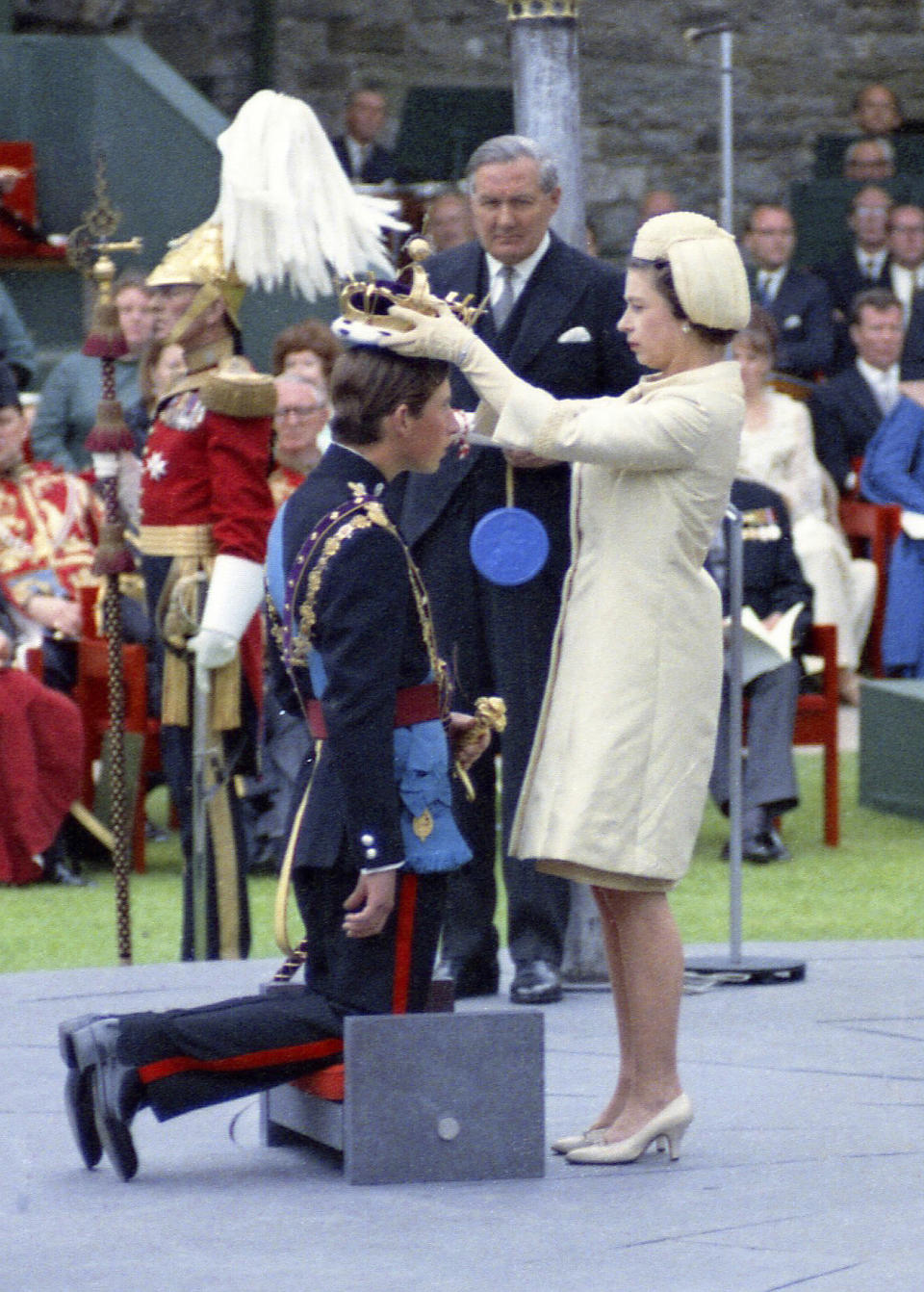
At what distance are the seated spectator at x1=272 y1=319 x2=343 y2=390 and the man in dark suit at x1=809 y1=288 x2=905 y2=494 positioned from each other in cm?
305

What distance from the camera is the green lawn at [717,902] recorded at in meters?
6.61

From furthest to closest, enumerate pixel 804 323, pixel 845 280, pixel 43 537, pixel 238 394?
pixel 845 280
pixel 804 323
pixel 43 537
pixel 238 394

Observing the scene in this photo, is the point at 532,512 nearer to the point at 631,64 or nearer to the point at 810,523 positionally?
the point at 810,523

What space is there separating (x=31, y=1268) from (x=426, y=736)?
0.95 meters

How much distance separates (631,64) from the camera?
15.5 meters

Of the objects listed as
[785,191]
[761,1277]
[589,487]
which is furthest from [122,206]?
[761,1277]

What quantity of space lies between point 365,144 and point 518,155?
877 cm

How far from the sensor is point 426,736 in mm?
3898

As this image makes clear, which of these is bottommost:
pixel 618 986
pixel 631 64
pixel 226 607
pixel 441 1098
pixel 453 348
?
pixel 441 1098

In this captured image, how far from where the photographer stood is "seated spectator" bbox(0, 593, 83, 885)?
24.4 feet

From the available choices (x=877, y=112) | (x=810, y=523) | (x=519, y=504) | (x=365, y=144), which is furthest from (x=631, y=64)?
(x=519, y=504)

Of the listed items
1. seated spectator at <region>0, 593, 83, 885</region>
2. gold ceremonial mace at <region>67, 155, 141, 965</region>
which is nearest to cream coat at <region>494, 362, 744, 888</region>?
gold ceremonial mace at <region>67, 155, 141, 965</region>

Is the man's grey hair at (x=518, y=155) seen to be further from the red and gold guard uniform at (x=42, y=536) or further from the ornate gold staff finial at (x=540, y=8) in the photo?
the red and gold guard uniform at (x=42, y=536)

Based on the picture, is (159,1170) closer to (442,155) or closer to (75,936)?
(75,936)
